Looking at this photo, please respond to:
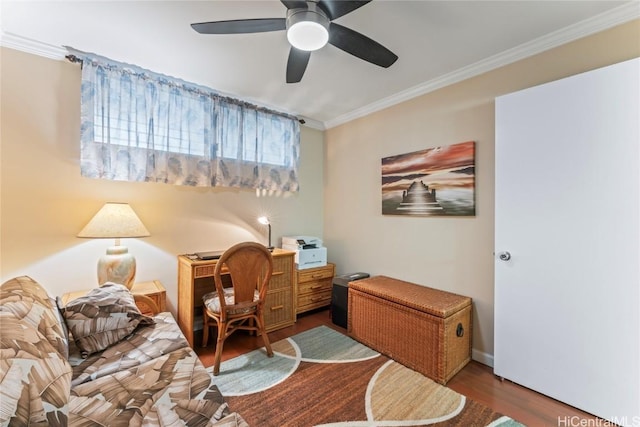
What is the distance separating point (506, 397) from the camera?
183cm

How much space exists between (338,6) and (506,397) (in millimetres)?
2668

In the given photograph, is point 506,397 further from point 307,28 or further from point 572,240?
point 307,28

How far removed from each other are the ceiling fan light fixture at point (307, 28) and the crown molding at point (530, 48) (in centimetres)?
148

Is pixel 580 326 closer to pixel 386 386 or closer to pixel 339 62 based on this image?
pixel 386 386

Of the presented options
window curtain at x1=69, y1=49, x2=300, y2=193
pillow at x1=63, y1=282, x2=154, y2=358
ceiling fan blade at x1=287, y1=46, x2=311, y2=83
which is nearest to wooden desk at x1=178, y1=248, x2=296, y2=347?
pillow at x1=63, y1=282, x2=154, y2=358

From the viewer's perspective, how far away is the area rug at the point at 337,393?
1627mm

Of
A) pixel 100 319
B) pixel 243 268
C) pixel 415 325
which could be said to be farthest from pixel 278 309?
pixel 100 319

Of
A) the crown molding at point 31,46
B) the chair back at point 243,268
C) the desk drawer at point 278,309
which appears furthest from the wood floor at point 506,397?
the crown molding at point 31,46

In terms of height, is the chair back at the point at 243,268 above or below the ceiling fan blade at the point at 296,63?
below

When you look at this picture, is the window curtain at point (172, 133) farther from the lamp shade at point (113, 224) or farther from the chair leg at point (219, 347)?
the chair leg at point (219, 347)

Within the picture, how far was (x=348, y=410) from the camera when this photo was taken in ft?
5.57

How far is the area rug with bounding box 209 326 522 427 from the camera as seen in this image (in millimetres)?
1627

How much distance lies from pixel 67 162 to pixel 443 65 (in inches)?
129

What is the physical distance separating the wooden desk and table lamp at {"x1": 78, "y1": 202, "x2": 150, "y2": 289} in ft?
1.45
